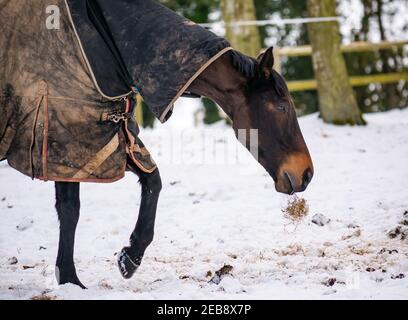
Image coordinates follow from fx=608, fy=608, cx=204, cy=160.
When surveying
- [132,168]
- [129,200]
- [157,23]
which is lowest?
[129,200]

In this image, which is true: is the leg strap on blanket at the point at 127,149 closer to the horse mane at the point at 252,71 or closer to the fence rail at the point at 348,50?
the horse mane at the point at 252,71

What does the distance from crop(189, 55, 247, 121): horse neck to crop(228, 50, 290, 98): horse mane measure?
0.16 ft

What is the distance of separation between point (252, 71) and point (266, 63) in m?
0.09

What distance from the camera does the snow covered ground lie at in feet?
11.9

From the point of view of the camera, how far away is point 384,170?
6492 mm

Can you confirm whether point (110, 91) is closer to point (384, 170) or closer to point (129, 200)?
point (129, 200)

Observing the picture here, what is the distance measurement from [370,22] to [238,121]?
43.1ft

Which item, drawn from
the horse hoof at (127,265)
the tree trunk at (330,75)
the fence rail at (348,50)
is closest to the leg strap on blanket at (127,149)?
the horse hoof at (127,265)

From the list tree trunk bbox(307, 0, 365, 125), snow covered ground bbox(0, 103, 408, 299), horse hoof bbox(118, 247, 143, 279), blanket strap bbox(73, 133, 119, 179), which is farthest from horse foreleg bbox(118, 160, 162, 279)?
tree trunk bbox(307, 0, 365, 125)

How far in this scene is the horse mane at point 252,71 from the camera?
330 cm

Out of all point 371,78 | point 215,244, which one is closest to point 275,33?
point 371,78

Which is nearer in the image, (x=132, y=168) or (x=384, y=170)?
(x=132, y=168)

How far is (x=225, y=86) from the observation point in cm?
339

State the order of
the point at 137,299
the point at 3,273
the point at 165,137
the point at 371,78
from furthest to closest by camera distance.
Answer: the point at 371,78, the point at 165,137, the point at 3,273, the point at 137,299
